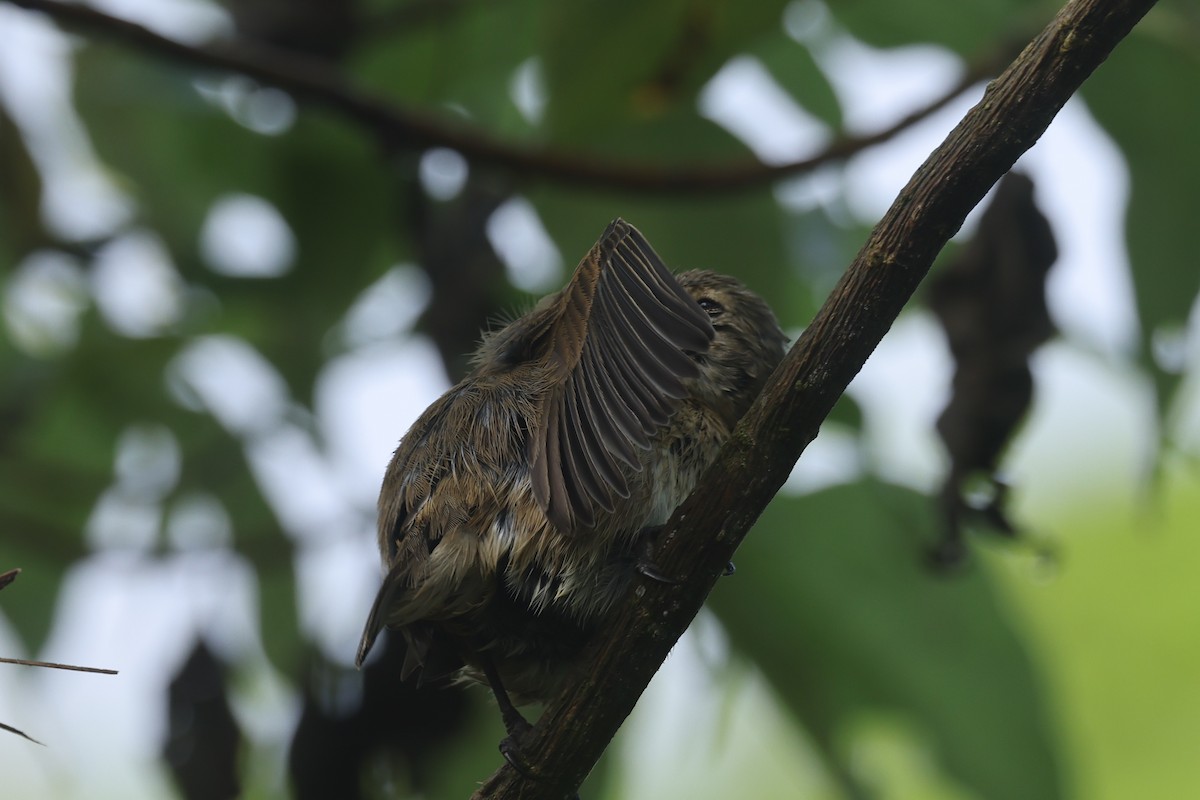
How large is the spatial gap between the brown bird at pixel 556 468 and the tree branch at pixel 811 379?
91 mm

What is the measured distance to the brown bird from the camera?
189cm

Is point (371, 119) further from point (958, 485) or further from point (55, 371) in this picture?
point (958, 485)

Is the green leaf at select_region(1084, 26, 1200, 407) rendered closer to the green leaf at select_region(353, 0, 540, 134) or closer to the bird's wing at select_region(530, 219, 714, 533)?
the green leaf at select_region(353, 0, 540, 134)

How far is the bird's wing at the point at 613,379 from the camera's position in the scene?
1.86 metres

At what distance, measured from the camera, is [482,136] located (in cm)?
351

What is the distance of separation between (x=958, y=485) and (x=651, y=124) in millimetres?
1561

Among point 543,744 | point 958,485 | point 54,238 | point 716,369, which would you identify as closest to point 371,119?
point 54,238

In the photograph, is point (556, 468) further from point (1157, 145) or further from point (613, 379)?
point (1157, 145)

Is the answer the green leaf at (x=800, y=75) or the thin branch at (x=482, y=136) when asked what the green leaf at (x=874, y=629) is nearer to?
the thin branch at (x=482, y=136)

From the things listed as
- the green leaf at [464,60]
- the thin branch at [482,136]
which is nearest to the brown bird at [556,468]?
the thin branch at [482,136]

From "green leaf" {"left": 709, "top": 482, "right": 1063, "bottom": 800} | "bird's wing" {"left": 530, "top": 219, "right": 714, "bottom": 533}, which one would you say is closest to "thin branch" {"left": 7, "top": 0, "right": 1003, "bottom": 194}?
"green leaf" {"left": 709, "top": 482, "right": 1063, "bottom": 800}

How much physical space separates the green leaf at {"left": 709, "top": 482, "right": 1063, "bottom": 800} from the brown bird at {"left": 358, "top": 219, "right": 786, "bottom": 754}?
133 centimetres

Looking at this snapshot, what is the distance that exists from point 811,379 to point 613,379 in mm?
295

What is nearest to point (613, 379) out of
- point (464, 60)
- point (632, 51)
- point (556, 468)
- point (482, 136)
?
point (556, 468)
